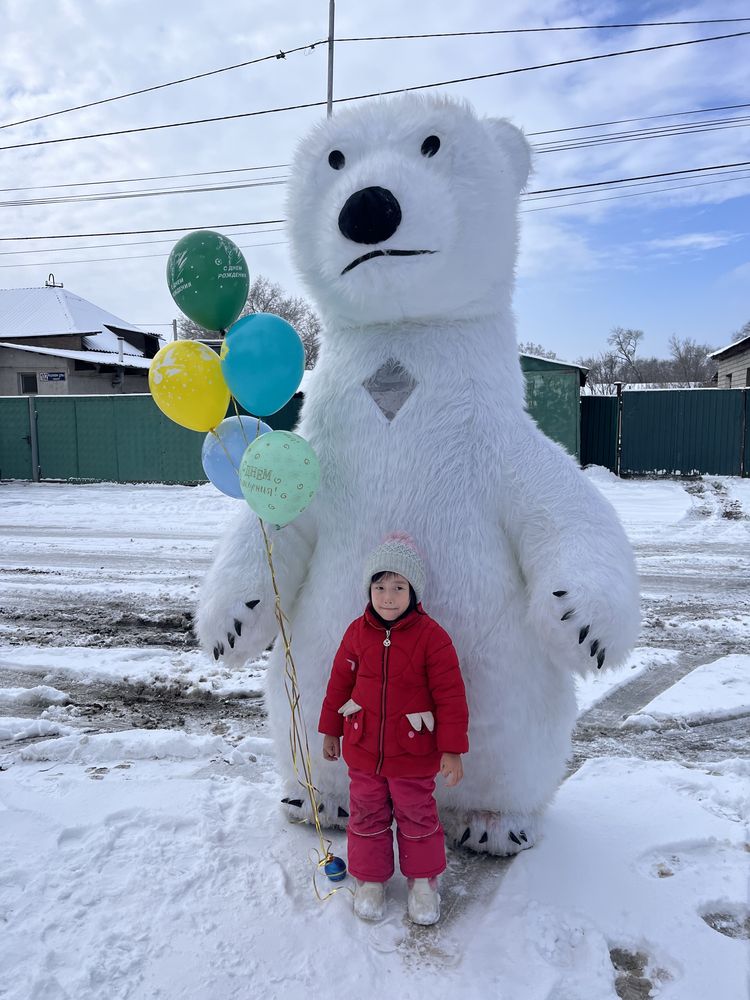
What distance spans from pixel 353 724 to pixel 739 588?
5410 mm

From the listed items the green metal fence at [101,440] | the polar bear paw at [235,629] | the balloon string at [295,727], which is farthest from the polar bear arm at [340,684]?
the green metal fence at [101,440]

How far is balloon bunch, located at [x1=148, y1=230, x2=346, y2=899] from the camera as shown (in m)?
2.09

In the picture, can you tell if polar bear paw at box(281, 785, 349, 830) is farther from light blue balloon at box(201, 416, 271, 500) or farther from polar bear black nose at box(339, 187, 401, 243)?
polar bear black nose at box(339, 187, 401, 243)

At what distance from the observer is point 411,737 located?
197cm

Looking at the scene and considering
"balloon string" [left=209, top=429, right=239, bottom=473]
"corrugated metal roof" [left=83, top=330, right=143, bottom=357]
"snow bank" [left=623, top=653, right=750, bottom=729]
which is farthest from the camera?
Result: "corrugated metal roof" [left=83, top=330, right=143, bottom=357]

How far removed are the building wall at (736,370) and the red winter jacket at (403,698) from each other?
2058 cm

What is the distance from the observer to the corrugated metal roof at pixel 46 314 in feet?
86.3

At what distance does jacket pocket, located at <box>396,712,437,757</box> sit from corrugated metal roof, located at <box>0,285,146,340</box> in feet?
88.3

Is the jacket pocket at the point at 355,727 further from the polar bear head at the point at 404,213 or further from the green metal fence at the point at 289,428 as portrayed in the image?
the green metal fence at the point at 289,428

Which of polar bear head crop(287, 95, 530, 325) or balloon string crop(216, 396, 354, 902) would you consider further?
balloon string crop(216, 396, 354, 902)

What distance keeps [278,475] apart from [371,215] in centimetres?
81

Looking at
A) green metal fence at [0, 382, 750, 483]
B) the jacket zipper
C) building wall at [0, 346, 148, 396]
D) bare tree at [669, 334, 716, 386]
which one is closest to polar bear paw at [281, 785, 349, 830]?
the jacket zipper

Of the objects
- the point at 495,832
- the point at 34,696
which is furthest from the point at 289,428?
the point at 495,832

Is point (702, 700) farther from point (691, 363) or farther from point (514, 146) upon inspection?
point (691, 363)
